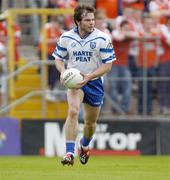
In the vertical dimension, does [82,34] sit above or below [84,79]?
above

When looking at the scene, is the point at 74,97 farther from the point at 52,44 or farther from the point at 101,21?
the point at 52,44

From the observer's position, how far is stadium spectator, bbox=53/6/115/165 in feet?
39.1

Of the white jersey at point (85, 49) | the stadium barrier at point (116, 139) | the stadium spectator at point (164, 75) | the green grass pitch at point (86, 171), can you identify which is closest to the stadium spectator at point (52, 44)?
the stadium barrier at point (116, 139)

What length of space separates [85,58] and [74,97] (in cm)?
71

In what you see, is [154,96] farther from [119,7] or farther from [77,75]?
[77,75]

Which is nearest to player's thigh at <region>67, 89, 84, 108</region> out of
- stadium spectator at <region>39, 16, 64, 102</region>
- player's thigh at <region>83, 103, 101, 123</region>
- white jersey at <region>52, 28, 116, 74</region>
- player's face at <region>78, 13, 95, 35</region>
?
white jersey at <region>52, 28, 116, 74</region>

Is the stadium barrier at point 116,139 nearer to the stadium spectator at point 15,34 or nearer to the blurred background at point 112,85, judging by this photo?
the blurred background at point 112,85

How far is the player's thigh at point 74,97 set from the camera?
39.3ft

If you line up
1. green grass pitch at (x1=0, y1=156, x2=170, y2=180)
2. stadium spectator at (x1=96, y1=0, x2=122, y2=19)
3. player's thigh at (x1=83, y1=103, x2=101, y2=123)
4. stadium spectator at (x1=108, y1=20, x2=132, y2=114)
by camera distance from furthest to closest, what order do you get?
1. stadium spectator at (x1=96, y1=0, x2=122, y2=19)
2. stadium spectator at (x1=108, y1=20, x2=132, y2=114)
3. player's thigh at (x1=83, y1=103, x2=101, y2=123)
4. green grass pitch at (x1=0, y1=156, x2=170, y2=180)

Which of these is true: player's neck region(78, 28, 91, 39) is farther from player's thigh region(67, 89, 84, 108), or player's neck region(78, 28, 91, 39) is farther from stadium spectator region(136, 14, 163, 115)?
stadium spectator region(136, 14, 163, 115)

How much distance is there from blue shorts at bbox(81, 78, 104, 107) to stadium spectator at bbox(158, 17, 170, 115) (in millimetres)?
5344

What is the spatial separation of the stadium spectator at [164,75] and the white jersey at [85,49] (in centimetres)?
569

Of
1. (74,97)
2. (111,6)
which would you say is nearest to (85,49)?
(74,97)

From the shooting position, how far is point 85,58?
12.4 meters
